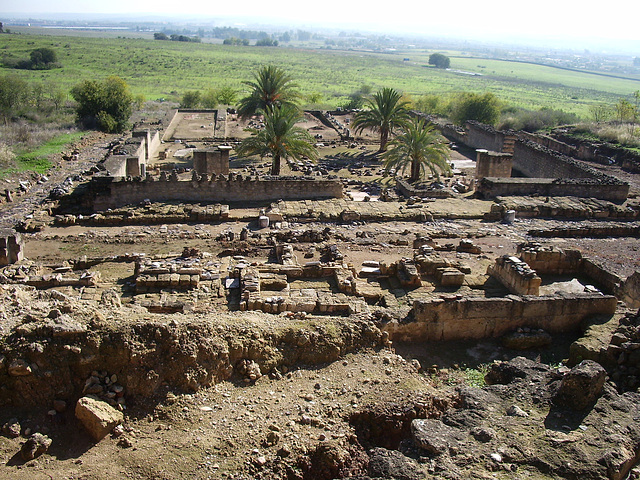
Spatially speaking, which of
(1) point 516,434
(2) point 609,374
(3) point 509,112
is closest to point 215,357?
(1) point 516,434

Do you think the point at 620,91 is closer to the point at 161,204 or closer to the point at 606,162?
the point at 606,162

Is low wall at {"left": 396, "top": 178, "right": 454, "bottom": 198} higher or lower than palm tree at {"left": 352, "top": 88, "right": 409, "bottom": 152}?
lower

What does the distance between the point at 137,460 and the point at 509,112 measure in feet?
150

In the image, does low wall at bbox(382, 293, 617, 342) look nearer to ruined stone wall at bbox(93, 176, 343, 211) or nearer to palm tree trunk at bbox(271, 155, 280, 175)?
ruined stone wall at bbox(93, 176, 343, 211)

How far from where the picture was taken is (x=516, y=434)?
7.40 meters

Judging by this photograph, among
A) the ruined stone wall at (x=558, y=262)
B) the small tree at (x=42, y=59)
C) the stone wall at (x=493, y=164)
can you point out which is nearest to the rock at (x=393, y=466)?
the ruined stone wall at (x=558, y=262)

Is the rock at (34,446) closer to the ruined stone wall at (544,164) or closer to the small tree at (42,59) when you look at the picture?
the ruined stone wall at (544,164)

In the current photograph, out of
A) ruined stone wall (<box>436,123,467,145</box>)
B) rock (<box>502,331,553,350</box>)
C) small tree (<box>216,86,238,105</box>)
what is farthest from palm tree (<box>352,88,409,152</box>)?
small tree (<box>216,86,238,105</box>)

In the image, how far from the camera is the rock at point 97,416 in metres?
7.32

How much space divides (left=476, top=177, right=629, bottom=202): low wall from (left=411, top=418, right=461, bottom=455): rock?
1492 centimetres

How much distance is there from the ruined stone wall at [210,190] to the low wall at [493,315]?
10330mm

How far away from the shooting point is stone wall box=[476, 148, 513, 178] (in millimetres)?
23953

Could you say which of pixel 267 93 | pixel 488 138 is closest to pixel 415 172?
pixel 488 138

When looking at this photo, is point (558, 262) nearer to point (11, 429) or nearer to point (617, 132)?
point (11, 429)
